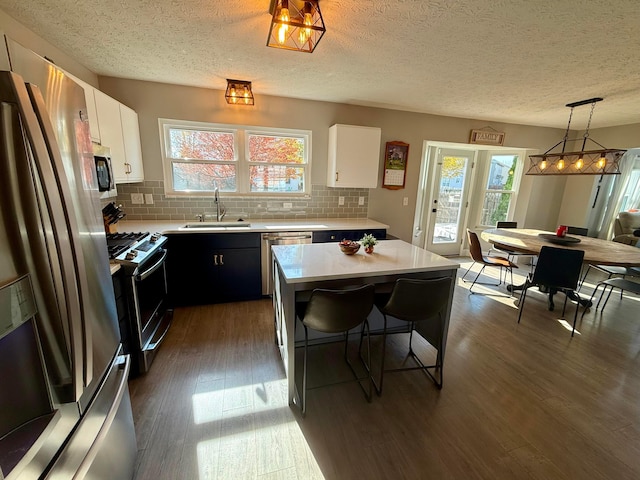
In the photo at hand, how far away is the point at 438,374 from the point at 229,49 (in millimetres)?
3003

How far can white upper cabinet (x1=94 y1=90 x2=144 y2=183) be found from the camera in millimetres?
2309

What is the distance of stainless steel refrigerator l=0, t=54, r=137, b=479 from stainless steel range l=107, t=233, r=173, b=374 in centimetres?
90

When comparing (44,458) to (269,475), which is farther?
(269,475)

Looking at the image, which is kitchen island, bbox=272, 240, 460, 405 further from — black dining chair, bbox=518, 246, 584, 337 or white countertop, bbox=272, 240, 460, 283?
black dining chair, bbox=518, 246, 584, 337

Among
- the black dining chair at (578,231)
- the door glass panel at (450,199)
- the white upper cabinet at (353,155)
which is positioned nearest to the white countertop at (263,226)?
the white upper cabinet at (353,155)

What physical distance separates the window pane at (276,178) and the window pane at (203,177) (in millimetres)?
272

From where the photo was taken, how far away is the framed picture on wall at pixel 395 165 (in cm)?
388

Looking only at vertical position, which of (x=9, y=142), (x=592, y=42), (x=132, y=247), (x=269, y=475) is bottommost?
(x=269, y=475)

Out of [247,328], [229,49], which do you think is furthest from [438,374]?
[229,49]

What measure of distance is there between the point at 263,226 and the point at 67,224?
239cm

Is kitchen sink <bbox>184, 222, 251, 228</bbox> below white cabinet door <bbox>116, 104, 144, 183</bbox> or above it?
below

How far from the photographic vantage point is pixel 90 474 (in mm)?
885

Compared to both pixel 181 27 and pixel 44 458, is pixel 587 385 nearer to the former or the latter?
pixel 44 458

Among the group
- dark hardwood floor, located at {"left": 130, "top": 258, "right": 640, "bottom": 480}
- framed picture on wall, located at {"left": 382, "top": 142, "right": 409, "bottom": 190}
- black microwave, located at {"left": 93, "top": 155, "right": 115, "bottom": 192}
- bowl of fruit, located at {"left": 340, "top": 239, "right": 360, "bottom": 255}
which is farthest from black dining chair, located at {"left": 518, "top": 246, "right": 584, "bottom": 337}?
black microwave, located at {"left": 93, "top": 155, "right": 115, "bottom": 192}
